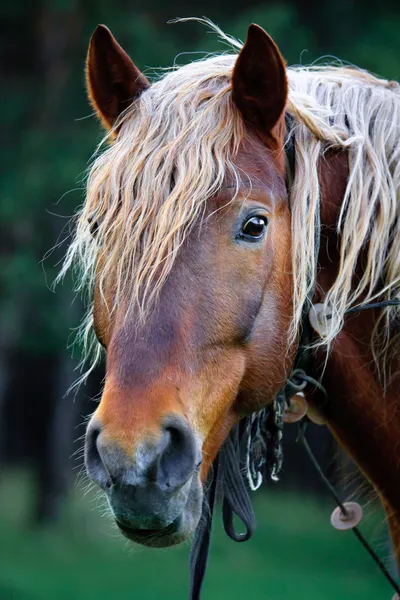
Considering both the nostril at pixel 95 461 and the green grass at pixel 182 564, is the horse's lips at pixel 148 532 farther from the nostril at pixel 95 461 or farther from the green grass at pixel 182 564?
the green grass at pixel 182 564

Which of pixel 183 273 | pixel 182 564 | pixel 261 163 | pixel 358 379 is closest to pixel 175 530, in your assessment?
pixel 183 273

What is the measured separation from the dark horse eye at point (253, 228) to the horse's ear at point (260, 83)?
0.34m

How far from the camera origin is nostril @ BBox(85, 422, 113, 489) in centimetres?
219

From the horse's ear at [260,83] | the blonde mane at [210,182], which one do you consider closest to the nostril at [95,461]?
the blonde mane at [210,182]

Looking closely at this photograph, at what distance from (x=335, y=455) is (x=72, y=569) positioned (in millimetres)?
8270

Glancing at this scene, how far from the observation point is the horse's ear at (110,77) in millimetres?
2797

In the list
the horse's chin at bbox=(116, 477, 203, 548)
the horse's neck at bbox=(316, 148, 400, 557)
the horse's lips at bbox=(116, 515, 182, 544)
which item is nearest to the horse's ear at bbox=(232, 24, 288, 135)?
the horse's neck at bbox=(316, 148, 400, 557)

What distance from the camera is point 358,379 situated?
2805 mm

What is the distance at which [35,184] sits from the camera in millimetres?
11875

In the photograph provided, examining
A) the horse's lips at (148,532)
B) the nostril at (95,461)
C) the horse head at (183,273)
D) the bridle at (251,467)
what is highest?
the horse head at (183,273)

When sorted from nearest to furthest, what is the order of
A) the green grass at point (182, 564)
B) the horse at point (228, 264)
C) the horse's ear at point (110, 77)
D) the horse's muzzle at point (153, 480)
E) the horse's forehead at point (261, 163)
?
the horse's muzzle at point (153, 480) → the horse at point (228, 264) → the horse's forehead at point (261, 163) → the horse's ear at point (110, 77) → the green grass at point (182, 564)

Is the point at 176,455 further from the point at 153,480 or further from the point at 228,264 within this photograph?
the point at 228,264

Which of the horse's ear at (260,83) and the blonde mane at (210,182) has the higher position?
the horse's ear at (260,83)

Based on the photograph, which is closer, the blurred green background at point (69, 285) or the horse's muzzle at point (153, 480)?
the horse's muzzle at point (153, 480)
